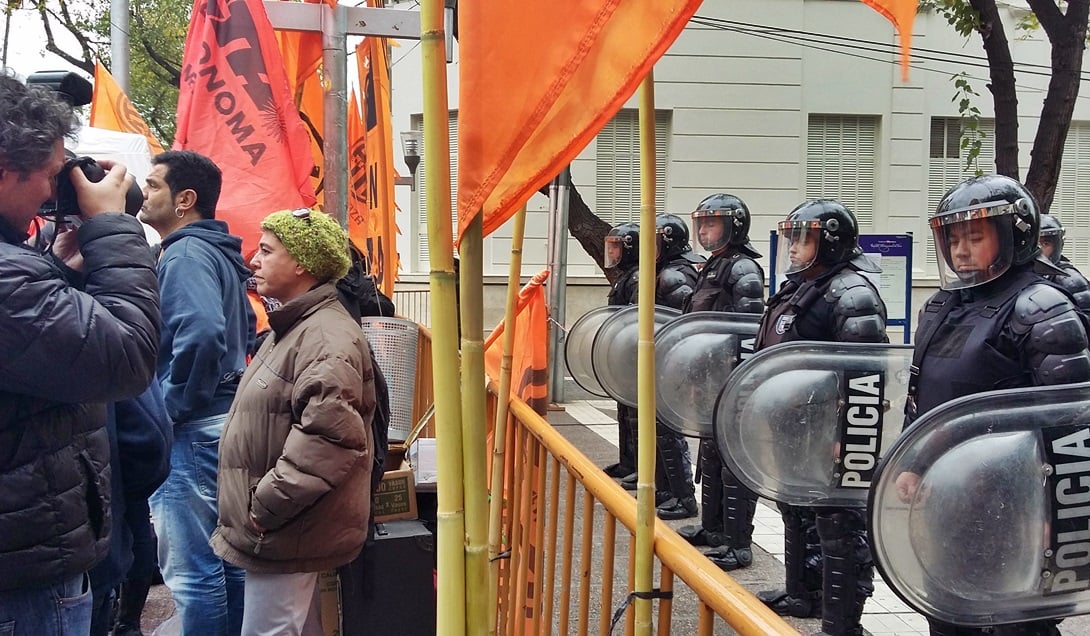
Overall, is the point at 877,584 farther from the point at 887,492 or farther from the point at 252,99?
the point at 252,99

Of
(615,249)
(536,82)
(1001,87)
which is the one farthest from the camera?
(1001,87)

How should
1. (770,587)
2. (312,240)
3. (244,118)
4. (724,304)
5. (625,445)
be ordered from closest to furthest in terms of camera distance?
(312,240), (244,118), (770,587), (724,304), (625,445)

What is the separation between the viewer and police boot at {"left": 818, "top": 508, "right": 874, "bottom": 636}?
157 inches

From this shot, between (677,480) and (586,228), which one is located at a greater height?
(586,228)

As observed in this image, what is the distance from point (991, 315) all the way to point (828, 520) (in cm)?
128

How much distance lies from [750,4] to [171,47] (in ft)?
41.7

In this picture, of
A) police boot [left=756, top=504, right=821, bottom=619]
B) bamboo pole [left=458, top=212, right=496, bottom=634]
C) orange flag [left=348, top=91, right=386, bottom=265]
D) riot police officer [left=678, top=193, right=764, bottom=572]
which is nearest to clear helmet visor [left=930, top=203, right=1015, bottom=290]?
police boot [left=756, top=504, right=821, bottom=619]

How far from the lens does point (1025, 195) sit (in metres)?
3.43

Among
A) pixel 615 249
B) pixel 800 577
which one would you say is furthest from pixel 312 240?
pixel 615 249

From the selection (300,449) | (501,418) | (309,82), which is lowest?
(300,449)

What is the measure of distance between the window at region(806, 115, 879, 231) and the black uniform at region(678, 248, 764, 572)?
36.0ft

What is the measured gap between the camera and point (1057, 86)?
854 centimetres

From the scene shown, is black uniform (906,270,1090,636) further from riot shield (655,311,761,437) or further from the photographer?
the photographer

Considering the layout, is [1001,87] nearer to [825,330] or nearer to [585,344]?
[585,344]
